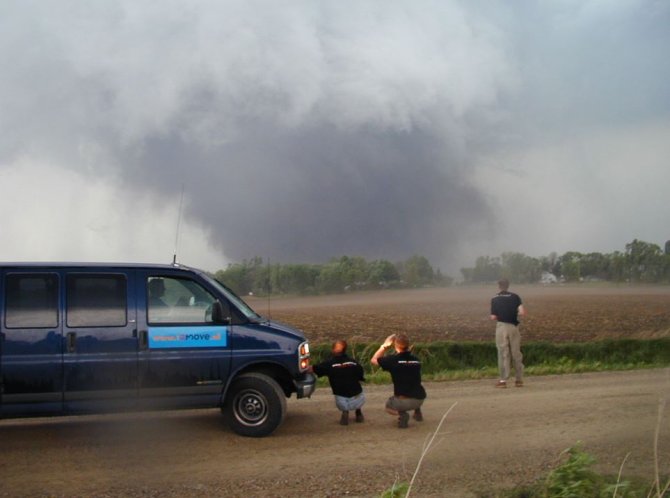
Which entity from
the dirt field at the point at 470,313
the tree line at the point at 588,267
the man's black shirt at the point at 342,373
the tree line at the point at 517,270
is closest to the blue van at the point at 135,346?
the man's black shirt at the point at 342,373

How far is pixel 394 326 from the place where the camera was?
3672 centimetres

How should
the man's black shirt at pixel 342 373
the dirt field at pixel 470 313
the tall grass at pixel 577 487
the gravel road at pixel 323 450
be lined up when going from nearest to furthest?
the tall grass at pixel 577 487 < the gravel road at pixel 323 450 < the man's black shirt at pixel 342 373 < the dirt field at pixel 470 313

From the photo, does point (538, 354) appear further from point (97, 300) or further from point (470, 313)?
point (470, 313)

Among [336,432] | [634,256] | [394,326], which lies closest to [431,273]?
[634,256]

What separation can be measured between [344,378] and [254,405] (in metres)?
1.29

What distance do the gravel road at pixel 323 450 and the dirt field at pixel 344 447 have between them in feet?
0.06

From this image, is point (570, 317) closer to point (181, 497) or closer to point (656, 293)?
point (656, 293)

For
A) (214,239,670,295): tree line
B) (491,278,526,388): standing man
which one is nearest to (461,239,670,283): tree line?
(214,239,670,295): tree line

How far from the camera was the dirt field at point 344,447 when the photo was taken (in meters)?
7.33

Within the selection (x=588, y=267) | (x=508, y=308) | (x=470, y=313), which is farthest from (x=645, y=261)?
(x=508, y=308)

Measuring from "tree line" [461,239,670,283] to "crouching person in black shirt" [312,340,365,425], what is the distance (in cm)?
4185

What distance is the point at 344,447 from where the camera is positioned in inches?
341

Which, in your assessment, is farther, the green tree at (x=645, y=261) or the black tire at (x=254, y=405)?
the green tree at (x=645, y=261)

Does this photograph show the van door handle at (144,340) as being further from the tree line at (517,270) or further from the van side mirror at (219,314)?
the tree line at (517,270)
